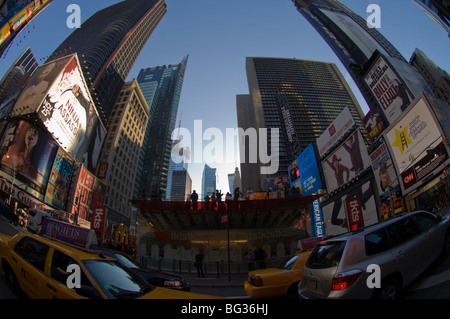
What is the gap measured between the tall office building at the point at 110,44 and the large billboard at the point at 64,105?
69.8 ft

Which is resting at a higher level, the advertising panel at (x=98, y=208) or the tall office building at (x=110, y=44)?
the tall office building at (x=110, y=44)

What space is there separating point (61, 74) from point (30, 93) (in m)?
5.25

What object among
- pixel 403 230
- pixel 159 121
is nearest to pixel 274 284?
pixel 403 230

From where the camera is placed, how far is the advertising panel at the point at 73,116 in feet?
105

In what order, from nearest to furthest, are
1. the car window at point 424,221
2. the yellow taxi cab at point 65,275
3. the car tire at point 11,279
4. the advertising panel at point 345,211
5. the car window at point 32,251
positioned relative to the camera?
1. the yellow taxi cab at point 65,275
2. the car window at point 32,251
3. the car tire at point 11,279
4. the car window at point 424,221
5. the advertising panel at point 345,211

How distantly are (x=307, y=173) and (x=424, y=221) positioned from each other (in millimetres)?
49314

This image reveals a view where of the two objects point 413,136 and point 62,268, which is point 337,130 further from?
point 62,268

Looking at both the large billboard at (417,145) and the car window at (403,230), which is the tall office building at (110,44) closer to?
the large billboard at (417,145)

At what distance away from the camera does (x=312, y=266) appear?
4.55m

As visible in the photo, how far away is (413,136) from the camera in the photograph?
2570cm

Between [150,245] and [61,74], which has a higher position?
[61,74]

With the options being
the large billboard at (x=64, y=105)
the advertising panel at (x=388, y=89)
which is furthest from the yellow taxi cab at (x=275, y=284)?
the advertising panel at (x=388, y=89)
